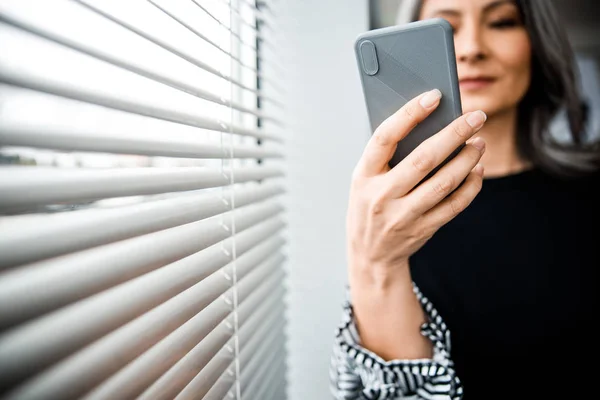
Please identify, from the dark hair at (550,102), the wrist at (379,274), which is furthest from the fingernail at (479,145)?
the dark hair at (550,102)

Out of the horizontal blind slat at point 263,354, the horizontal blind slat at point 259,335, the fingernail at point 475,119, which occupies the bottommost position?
the horizontal blind slat at point 263,354

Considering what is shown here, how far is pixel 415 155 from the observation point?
1.68 ft

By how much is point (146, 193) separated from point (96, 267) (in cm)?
10

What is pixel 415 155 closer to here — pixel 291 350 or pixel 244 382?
pixel 244 382

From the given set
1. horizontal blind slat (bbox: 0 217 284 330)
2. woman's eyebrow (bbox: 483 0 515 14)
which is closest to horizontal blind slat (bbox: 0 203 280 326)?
horizontal blind slat (bbox: 0 217 284 330)

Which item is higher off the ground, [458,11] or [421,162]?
[458,11]

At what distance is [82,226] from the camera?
1.06 feet

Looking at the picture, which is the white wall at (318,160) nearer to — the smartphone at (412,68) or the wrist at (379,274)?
the wrist at (379,274)

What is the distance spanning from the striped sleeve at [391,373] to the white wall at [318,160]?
29 centimetres

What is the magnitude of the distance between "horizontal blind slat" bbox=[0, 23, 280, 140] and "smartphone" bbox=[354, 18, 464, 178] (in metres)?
0.25

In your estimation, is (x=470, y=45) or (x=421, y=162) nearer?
(x=421, y=162)

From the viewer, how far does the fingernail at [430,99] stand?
50 cm

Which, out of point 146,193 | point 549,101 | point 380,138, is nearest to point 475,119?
point 380,138

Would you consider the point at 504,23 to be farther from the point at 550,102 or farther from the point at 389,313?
the point at 389,313
